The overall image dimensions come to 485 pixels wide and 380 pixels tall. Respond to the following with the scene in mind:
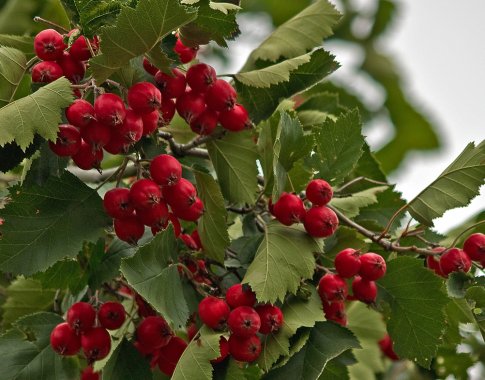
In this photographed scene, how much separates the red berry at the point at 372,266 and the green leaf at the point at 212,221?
0.29 meters

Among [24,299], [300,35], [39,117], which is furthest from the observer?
[24,299]

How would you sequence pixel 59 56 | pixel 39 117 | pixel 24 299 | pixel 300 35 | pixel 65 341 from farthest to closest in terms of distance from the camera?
pixel 24 299 → pixel 300 35 → pixel 65 341 → pixel 59 56 → pixel 39 117

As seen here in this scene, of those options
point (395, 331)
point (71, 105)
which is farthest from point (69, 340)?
point (395, 331)

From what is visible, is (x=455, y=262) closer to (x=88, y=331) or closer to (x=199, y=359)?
(x=199, y=359)

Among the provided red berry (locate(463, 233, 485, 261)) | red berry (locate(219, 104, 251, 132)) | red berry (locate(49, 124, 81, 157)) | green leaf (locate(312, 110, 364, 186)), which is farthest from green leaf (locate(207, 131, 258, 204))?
red berry (locate(463, 233, 485, 261))

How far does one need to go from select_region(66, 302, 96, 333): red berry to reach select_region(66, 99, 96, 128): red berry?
0.41 meters

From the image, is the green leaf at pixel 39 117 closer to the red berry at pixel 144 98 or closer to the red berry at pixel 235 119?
the red berry at pixel 144 98

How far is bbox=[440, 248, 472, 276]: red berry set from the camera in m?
1.81

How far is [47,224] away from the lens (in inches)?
69.5

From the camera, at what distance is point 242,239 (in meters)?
1.96

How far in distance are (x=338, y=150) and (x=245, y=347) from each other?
52cm

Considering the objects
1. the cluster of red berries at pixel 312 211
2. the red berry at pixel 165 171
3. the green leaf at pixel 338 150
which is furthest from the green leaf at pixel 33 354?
the green leaf at pixel 338 150

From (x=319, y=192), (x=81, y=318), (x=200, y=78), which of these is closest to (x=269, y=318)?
(x=319, y=192)

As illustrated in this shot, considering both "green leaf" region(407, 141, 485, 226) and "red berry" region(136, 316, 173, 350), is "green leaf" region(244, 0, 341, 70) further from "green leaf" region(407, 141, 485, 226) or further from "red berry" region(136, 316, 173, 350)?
"red berry" region(136, 316, 173, 350)
